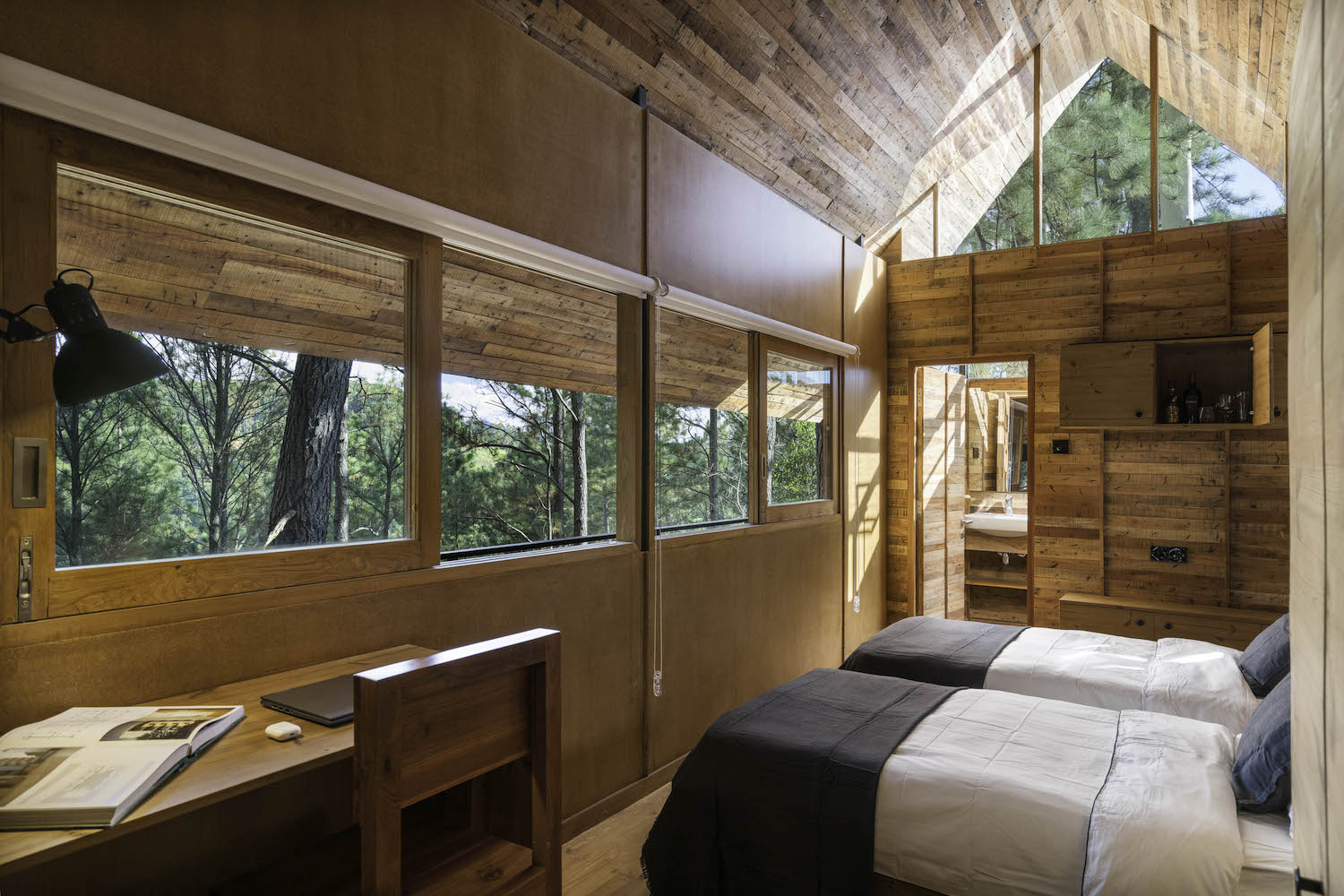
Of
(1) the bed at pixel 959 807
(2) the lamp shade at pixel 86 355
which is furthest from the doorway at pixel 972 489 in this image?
(2) the lamp shade at pixel 86 355

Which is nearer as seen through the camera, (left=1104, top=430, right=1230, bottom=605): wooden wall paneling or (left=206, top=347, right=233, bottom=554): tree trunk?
(left=206, top=347, right=233, bottom=554): tree trunk

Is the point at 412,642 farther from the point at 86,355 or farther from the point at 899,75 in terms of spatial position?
the point at 899,75

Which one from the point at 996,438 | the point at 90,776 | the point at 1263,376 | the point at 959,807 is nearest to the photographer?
the point at 90,776

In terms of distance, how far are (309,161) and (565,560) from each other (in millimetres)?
1620

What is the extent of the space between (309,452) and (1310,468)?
217 centimetres

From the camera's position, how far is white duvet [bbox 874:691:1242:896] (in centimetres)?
188

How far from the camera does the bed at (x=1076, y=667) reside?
9.91 ft

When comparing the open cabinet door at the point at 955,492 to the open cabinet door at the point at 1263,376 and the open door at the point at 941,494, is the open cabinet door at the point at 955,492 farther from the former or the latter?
the open cabinet door at the point at 1263,376

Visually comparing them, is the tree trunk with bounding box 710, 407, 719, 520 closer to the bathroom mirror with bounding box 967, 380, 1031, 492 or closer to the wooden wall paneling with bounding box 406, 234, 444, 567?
the wooden wall paneling with bounding box 406, 234, 444, 567

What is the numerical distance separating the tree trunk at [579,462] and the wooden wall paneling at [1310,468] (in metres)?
2.74

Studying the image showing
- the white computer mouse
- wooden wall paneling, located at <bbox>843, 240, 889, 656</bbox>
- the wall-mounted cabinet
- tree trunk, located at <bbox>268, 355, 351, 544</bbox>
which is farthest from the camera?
wooden wall paneling, located at <bbox>843, 240, 889, 656</bbox>

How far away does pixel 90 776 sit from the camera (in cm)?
131

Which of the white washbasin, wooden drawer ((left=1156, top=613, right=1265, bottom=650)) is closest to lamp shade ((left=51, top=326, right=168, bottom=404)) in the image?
wooden drawer ((left=1156, top=613, right=1265, bottom=650))

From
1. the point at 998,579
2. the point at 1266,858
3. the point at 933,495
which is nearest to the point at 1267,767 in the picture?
the point at 1266,858
